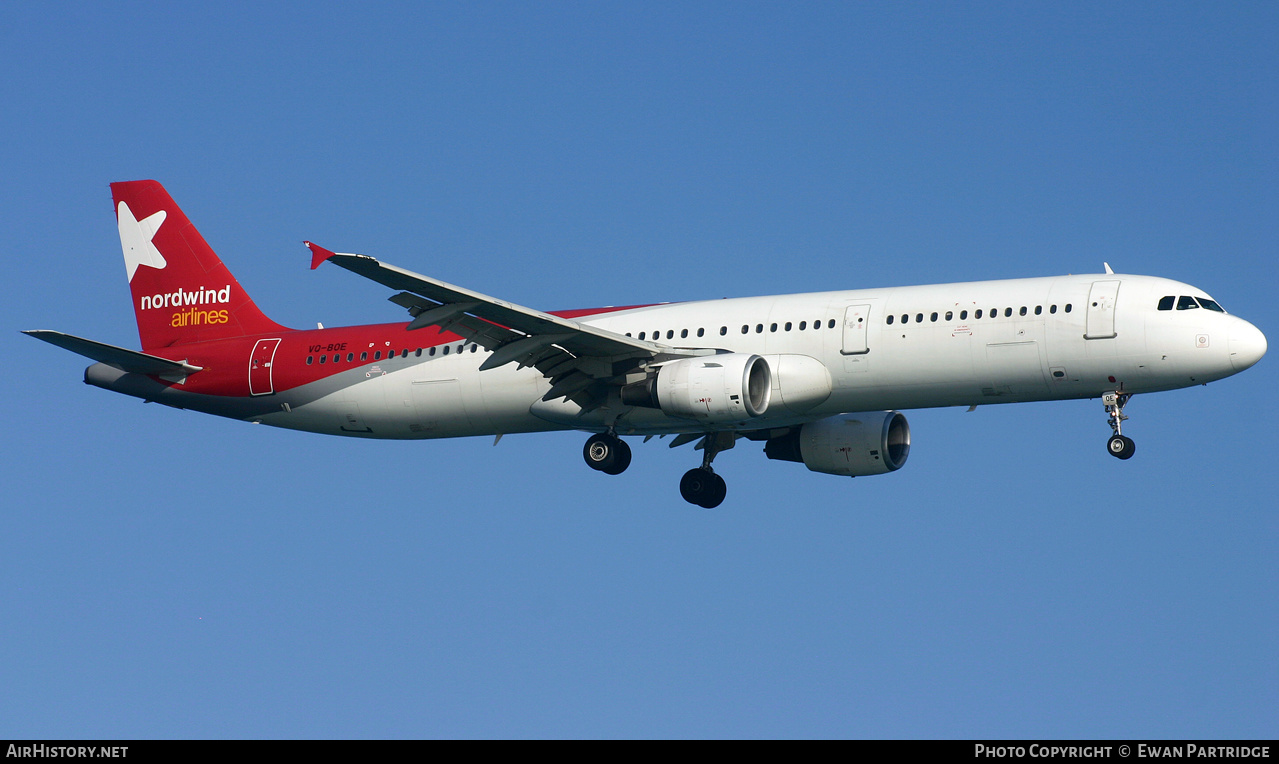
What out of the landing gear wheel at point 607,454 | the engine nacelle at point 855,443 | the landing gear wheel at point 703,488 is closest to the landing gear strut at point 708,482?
the landing gear wheel at point 703,488

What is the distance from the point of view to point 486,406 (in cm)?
4112

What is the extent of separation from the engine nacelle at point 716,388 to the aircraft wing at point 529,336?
130 cm

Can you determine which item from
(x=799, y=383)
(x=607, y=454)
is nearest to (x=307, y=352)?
(x=607, y=454)

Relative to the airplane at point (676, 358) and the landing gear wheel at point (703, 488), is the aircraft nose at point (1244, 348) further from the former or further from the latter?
the landing gear wheel at point (703, 488)

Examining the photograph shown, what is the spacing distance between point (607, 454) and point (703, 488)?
4478 millimetres

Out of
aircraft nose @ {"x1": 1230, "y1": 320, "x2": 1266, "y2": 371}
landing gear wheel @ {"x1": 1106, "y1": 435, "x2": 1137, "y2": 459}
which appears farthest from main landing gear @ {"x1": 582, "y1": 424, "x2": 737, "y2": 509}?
aircraft nose @ {"x1": 1230, "y1": 320, "x2": 1266, "y2": 371}

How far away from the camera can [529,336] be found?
3781cm

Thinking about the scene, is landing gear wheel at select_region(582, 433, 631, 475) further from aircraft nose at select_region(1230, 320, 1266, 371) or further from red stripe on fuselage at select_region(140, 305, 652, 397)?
aircraft nose at select_region(1230, 320, 1266, 371)

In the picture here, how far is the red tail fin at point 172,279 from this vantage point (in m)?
45.8

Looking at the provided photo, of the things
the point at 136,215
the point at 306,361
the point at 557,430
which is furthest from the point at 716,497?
the point at 136,215

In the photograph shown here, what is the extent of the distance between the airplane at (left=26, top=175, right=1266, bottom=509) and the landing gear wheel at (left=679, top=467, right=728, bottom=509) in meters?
0.07

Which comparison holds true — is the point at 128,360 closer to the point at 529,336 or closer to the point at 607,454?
the point at 529,336

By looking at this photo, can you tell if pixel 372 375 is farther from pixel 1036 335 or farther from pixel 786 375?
pixel 1036 335
